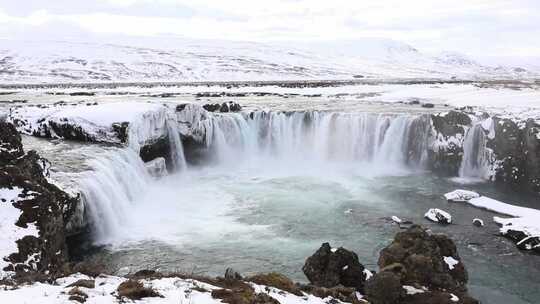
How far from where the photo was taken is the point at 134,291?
11023mm

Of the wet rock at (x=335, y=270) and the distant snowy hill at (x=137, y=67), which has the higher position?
the distant snowy hill at (x=137, y=67)

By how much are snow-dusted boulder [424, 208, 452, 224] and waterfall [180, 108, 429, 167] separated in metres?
12.7

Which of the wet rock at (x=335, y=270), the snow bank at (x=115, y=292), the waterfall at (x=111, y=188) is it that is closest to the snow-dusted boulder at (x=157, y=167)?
A: the waterfall at (x=111, y=188)

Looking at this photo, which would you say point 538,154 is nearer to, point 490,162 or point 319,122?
point 490,162

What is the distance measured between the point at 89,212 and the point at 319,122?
75.0 ft

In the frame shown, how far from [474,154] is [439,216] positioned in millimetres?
12194

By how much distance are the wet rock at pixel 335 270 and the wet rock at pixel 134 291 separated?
21.6 feet

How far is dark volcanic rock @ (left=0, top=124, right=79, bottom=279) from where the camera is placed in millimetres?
14977

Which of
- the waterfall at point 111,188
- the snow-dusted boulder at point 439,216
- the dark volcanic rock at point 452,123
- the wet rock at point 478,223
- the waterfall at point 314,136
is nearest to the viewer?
the waterfall at point 111,188

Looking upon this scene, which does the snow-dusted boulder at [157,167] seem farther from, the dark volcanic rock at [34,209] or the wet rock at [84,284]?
the wet rock at [84,284]

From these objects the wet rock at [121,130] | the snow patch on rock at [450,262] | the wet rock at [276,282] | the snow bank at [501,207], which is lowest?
the snow bank at [501,207]

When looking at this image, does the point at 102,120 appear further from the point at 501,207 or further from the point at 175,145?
the point at 501,207

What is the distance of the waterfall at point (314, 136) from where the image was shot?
3744 centimetres

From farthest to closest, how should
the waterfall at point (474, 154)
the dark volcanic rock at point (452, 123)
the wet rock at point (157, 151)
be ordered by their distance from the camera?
the dark volcanic rock at point (452, 123) → the waterfall at point (474, 154) → the wet rock at point (157, 151)
